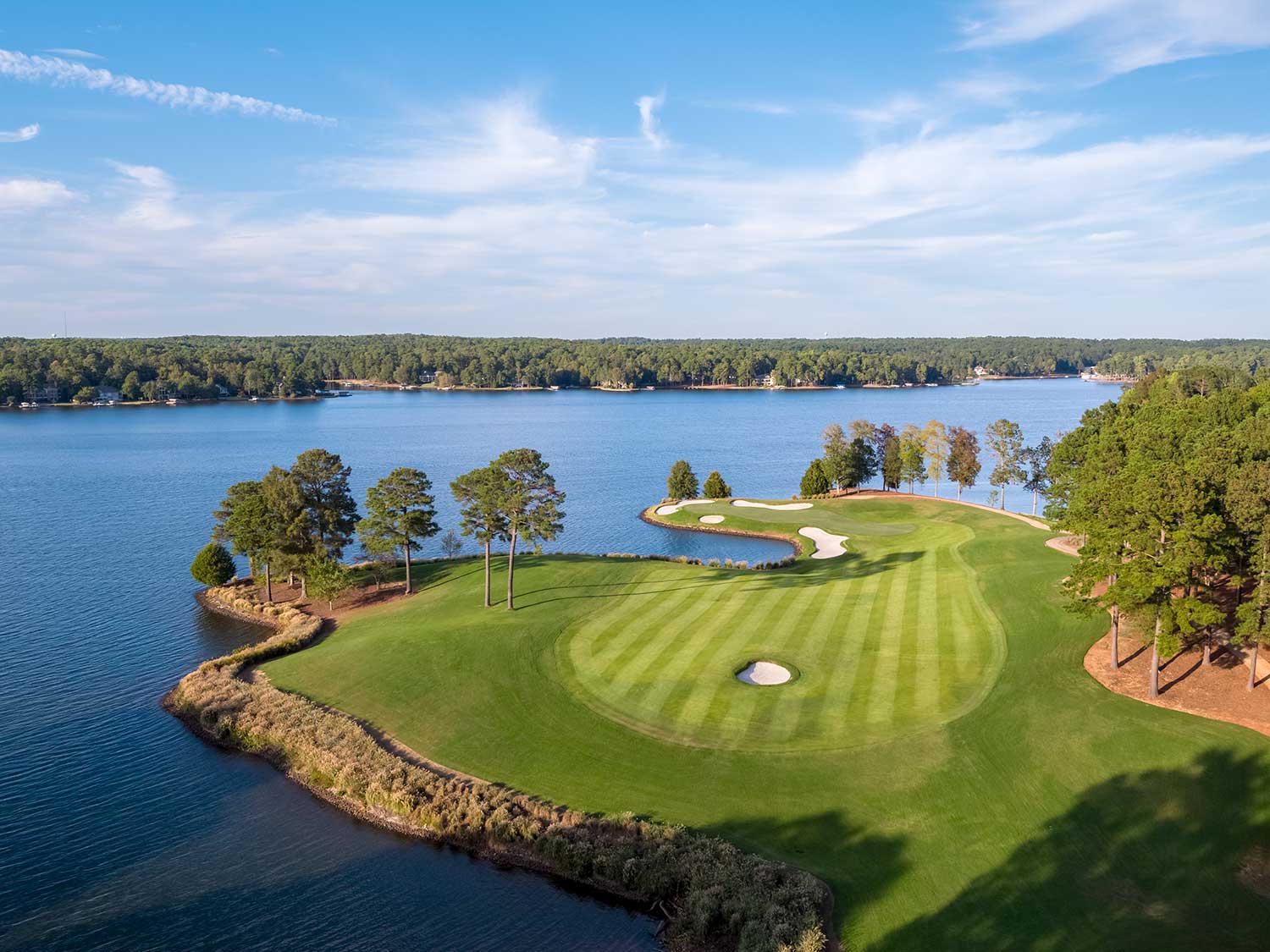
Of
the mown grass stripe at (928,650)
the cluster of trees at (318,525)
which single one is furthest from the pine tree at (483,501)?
the mown grass stripe at (928,650)

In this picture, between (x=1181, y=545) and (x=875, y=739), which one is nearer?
(x=875, y=739)

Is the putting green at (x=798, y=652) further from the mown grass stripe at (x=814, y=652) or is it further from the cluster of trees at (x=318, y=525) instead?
the cluster of trees at (x=318, y=525)

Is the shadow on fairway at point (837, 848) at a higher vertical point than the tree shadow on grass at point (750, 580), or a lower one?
lower

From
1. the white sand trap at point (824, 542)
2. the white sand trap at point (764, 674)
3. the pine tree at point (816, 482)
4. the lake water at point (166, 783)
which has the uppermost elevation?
the pine tree at point (816, 482)

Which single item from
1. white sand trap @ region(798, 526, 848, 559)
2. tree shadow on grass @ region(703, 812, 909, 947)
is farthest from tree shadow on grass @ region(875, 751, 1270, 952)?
white sand trap @ region(798, 526, 848, 559)

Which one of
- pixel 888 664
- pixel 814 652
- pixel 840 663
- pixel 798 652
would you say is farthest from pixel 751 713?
pixel 888 664

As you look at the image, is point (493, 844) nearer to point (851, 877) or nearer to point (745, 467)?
point (851, 877)

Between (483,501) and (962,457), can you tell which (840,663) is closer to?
(483,501)
